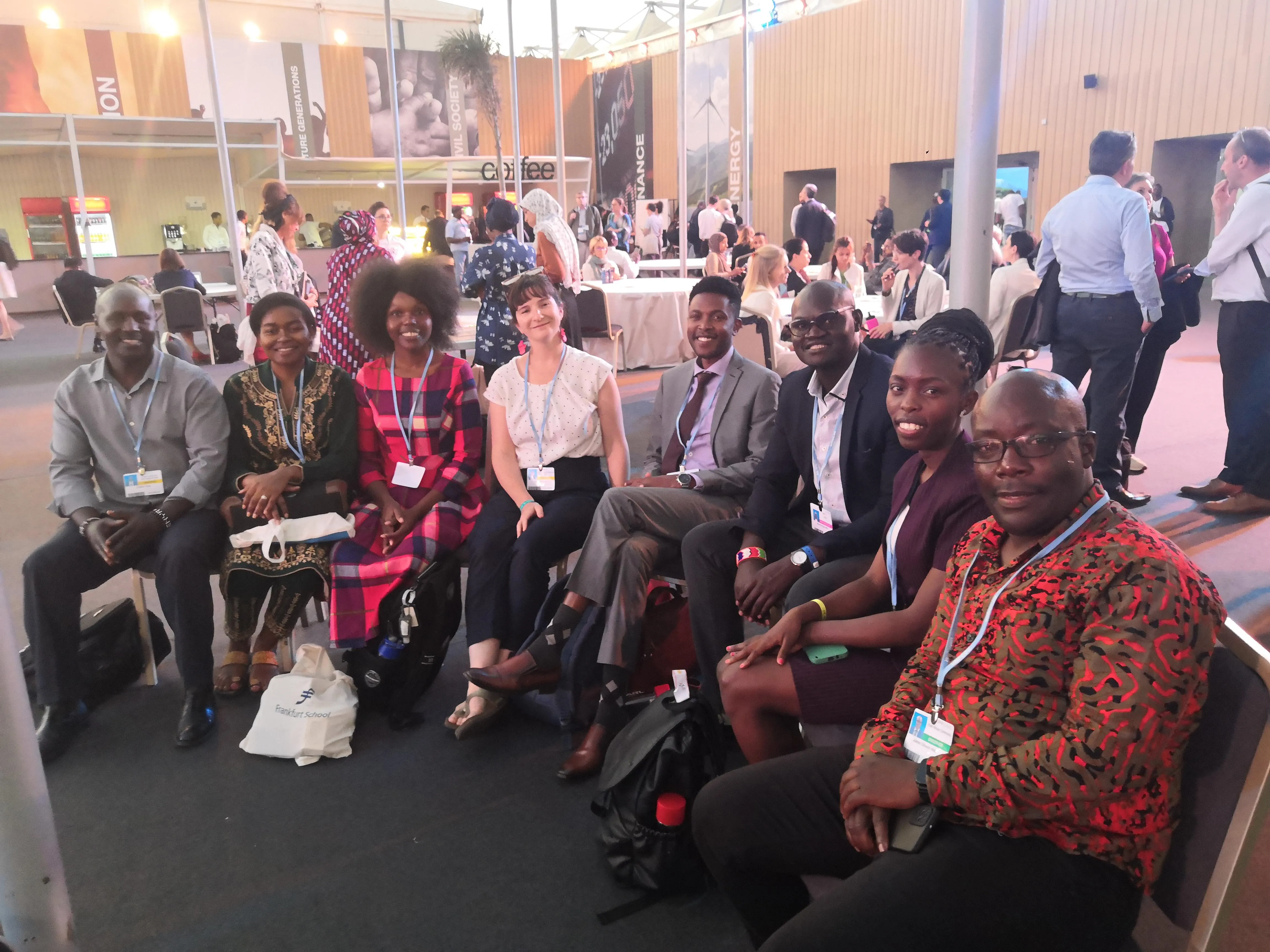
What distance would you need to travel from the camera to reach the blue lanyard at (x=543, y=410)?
2.94 m

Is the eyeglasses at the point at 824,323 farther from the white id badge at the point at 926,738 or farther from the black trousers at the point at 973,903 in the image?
the black trousers at the point at 973,903

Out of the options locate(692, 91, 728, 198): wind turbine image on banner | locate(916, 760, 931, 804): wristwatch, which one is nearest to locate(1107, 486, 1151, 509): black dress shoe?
locate(916, 760, 931, 804): wristwatch

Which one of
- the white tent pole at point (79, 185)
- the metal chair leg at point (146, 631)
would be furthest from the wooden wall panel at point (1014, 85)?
the white tent pole at point (79, 185)

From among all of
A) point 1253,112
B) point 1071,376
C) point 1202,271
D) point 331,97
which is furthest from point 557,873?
point 331,97

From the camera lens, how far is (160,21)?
1811 cm

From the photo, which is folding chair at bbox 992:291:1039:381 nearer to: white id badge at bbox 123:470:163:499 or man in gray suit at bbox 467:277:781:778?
man in gray suit at bbox 467:277:781:778

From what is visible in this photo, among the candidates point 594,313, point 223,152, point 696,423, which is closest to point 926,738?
point 696,423

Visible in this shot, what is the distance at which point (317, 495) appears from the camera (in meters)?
2.92

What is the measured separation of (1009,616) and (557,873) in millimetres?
1258

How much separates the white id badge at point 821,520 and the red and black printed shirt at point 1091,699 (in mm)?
972

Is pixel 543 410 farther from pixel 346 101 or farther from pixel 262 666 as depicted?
pixel 346 101

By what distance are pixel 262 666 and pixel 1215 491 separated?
14.4 ft

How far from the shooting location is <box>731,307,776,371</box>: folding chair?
5.14m

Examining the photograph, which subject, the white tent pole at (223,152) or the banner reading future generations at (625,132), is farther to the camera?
the banner reading future generations at (625,132)
